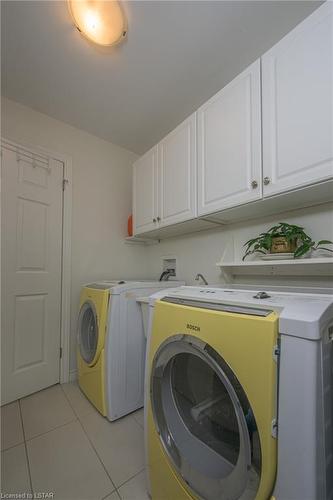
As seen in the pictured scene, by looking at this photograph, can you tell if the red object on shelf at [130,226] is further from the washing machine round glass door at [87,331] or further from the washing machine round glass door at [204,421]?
the washing machine round glass door at [204,421]

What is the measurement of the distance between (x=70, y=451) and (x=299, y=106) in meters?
2.19

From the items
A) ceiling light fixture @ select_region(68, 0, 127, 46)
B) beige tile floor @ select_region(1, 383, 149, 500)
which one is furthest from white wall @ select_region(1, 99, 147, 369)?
ceiling light fixture @ select_region(68, 0, 127, 46)

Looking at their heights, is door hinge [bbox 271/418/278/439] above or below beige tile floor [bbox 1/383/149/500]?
above

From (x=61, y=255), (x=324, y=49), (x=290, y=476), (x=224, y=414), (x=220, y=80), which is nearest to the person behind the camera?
(x=290, y=476)

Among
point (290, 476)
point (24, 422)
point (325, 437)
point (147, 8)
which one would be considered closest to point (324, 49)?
point (147, 8)

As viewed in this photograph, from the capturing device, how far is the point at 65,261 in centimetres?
201

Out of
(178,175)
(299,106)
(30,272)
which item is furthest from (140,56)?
(30,272)

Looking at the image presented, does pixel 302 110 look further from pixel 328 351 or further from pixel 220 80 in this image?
pixel 328 351

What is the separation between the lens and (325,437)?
560 millimetres

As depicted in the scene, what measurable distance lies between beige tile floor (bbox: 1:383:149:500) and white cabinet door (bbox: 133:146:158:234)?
150 centimetres

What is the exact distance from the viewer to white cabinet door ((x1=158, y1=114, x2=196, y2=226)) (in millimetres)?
1537

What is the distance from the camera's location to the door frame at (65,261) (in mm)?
1949

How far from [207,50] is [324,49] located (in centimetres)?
74

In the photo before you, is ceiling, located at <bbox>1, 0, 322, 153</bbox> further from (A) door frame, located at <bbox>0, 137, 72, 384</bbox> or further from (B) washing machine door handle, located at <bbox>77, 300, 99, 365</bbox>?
(B) washing machine door handle, located at <bbox>77, 300, 99, 365</bbox>
